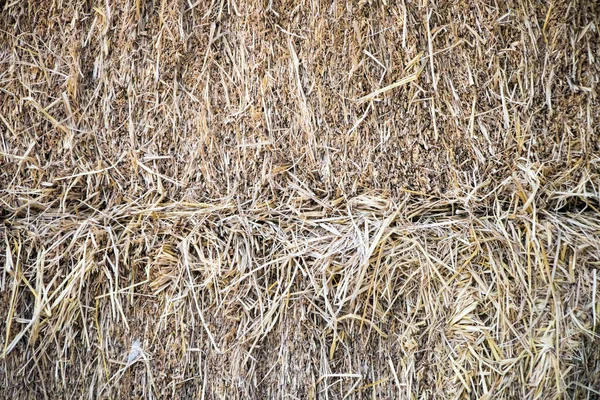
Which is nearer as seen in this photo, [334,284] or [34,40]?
[334,284]

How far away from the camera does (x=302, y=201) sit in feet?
3.84

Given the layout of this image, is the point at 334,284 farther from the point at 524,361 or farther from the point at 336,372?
the point at 524,361

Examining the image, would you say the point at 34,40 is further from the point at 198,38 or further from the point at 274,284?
the point at 274,284

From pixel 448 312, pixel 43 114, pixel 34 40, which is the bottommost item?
pixel 448 312

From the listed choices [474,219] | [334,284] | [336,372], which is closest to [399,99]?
[474,219]

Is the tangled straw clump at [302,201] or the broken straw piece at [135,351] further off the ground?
the tangled straw clump at [302,201]

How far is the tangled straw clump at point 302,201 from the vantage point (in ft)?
3.63

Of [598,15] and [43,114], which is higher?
[598,15]

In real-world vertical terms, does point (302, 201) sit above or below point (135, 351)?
above

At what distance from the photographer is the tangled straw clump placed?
1105 millimetres

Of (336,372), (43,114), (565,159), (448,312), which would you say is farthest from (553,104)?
(43,114)

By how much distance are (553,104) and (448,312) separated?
466mm

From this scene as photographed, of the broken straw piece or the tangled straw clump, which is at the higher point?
the tangled straw clump

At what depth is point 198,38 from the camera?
47.5 inches
